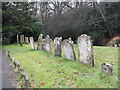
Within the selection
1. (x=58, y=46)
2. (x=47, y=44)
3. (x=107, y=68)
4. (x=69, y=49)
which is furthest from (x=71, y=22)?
(x=107, y=68)

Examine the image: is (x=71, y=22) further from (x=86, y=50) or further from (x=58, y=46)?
(x=86, y=50)

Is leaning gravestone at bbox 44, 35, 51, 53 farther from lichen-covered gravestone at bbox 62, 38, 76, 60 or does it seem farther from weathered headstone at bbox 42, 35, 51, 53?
lichen-covered gravestone at bbox 62, 38, 76, 60

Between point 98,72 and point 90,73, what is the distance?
378 mm

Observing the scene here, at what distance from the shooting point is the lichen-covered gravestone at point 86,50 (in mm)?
8648

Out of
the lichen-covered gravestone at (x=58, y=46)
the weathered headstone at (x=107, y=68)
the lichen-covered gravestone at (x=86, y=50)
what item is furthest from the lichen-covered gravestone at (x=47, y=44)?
the weathered headstone at (x=107, y=68)

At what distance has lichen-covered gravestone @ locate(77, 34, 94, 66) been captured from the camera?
28.4 ft

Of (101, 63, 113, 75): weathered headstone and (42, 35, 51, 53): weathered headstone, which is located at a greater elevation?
(42, 35, 51, 53): weathered headstone

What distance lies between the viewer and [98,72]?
7520 millimetres

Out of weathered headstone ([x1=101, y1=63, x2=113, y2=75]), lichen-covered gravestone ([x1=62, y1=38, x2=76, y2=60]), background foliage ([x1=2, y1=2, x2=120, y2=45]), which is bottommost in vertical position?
weathered headstone ([x1=101, y1=63, x2=113, y2=75])

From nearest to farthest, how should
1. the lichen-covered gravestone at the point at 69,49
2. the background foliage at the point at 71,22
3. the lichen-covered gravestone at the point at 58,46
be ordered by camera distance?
1. the lichen-covered gravestone at the point at 69,49
2. the lichen-covered gravestone at the point at 58,46
3. the background foliage at the point at 71,22

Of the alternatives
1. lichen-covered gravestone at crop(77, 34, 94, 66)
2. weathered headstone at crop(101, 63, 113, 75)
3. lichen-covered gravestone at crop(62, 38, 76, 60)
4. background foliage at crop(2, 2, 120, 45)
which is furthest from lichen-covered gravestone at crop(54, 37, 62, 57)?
background foliage at crop(2, 2, 120, 45)

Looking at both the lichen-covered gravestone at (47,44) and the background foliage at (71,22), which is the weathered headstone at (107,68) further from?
the background foliage at (71,22)

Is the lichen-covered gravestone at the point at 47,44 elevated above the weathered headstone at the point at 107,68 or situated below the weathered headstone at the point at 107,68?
above

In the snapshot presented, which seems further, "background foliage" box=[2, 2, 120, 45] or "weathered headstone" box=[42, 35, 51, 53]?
"background foliage" box=[2, 2, 120, 45]
